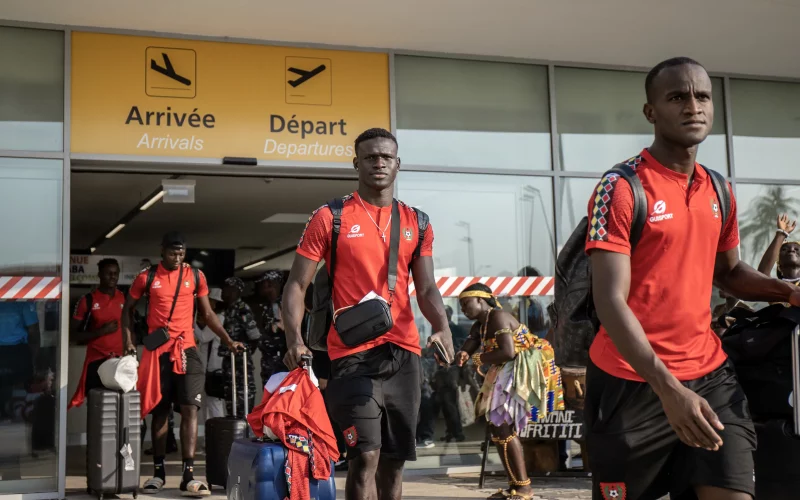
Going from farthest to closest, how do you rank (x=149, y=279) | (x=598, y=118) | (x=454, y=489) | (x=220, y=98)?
(x=598, y=118) → (x=220, y=98) → (x=149, y=279) → (x=454, y=489)

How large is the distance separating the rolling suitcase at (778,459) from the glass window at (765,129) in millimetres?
8392

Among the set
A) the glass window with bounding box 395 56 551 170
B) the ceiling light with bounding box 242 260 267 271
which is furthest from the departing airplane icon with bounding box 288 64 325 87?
the ceiling light with bounding box 242 260 267 271

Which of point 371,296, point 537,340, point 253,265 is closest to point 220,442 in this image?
point 537,340

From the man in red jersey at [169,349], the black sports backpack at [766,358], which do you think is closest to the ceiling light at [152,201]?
the man in red jersey at [169,349]

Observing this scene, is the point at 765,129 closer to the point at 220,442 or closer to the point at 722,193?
the point at 220,442

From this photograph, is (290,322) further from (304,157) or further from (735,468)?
(304,157)

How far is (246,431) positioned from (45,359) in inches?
77.1

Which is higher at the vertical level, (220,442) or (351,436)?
(351,436)

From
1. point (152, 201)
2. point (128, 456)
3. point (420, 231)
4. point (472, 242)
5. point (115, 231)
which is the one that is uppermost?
point (115, 231)

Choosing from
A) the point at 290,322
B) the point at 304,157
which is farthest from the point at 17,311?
the point at 290,322

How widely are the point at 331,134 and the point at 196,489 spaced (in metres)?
3.60

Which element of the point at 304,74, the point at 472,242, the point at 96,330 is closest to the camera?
the point at 304,74

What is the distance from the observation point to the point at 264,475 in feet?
16.8

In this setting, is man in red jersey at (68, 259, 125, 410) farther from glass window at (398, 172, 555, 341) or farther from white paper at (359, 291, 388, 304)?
white paper at (359, 291, 388, 304)
